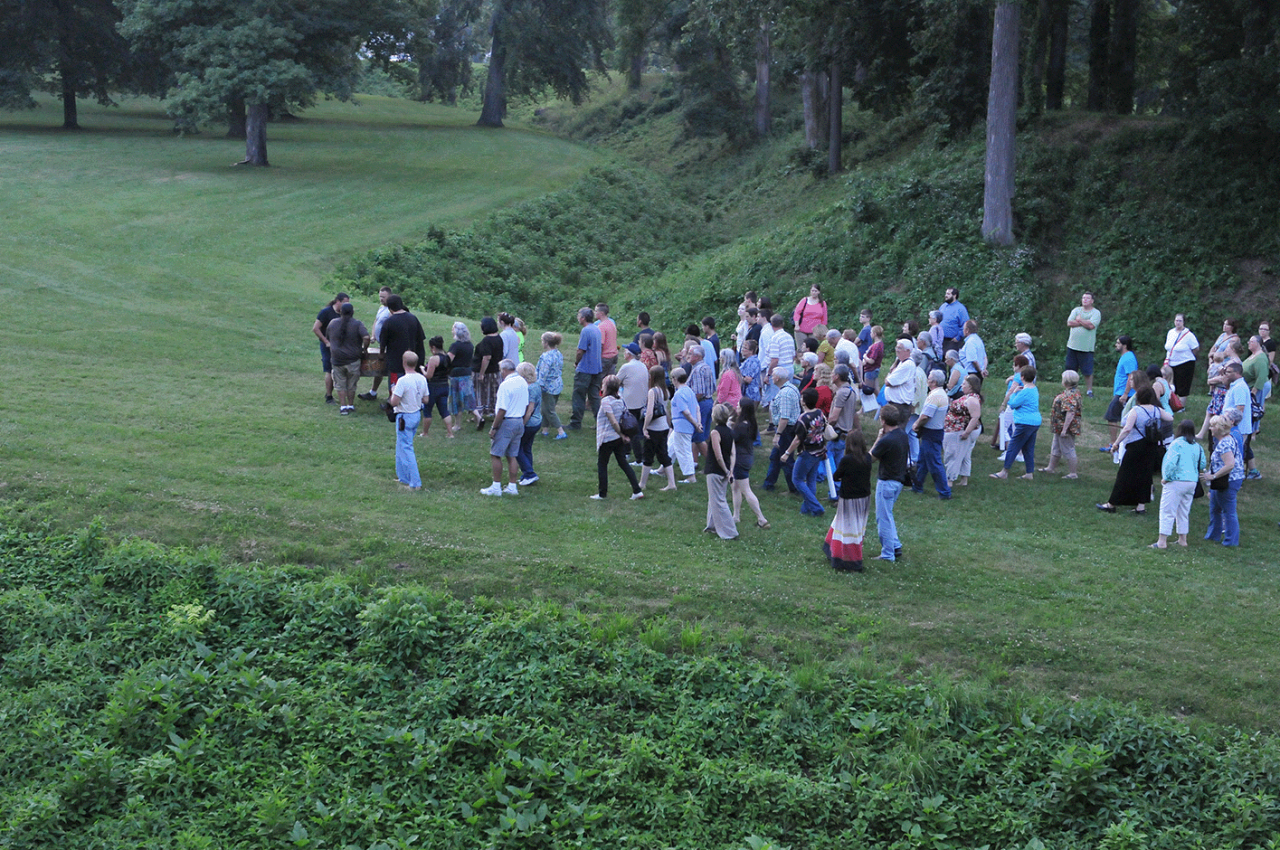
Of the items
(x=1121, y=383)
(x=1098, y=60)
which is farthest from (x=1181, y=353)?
(x=1098, y=60)

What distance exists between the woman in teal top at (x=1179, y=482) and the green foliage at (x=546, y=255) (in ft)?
58.9

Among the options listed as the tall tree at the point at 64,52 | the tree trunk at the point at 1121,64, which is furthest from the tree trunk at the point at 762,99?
the tall tree at the point at 64,52

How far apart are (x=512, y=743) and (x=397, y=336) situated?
7.92 metres

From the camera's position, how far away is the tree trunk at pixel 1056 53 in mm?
30781

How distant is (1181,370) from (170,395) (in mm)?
16705

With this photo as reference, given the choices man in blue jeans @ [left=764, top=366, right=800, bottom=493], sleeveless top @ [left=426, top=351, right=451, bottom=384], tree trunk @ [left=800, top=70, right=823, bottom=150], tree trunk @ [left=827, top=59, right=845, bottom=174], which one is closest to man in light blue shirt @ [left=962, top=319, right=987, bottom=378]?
man in blue jeans @ [left=764, top=366, right=800, bottom=493]

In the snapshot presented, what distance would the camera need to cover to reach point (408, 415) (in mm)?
12648

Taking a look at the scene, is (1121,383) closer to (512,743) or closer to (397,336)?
(397,336)

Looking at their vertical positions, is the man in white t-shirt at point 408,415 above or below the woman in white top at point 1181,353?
below

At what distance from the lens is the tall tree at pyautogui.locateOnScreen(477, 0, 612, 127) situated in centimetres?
5175

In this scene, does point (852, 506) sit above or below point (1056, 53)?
below

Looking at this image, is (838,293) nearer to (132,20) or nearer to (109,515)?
(109,515)

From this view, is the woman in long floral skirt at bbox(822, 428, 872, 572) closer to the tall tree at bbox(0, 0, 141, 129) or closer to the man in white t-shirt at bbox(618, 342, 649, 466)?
the man in white t-shirt at bbox(618, 342, 649, 466)

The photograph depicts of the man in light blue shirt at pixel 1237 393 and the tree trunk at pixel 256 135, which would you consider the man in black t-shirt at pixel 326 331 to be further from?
the tree trunk at pixel 256 135
